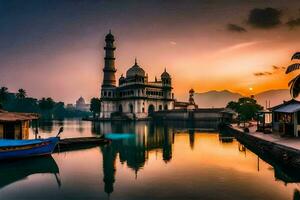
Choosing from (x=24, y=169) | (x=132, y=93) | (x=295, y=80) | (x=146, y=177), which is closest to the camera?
(x=146, y=177)

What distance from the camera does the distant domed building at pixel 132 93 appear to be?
117125 millimetres

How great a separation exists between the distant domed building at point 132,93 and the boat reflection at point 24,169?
8796 centimetres

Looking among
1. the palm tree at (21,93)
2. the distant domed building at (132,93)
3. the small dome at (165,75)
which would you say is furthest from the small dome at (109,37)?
the palm tree at (21,93)

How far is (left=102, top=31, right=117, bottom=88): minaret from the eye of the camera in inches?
4739

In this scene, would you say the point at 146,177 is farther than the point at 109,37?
No

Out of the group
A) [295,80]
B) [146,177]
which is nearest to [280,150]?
[295,80]

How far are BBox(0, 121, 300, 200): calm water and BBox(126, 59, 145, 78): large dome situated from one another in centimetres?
9284

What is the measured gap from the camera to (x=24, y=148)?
25.2 m

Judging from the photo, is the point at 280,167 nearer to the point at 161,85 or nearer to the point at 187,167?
the point at 187,167

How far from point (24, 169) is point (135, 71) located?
332 feet

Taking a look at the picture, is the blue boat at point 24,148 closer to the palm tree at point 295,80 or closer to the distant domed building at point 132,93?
the palm tree at point 295,80

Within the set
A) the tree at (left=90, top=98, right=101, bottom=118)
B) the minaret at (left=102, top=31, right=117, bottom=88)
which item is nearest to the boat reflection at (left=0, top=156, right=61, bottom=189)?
the minaret at (left=102, top=31, right=117, bottom=88)

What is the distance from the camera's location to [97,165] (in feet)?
80.0

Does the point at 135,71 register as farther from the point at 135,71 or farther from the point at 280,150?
the point at 280,150
